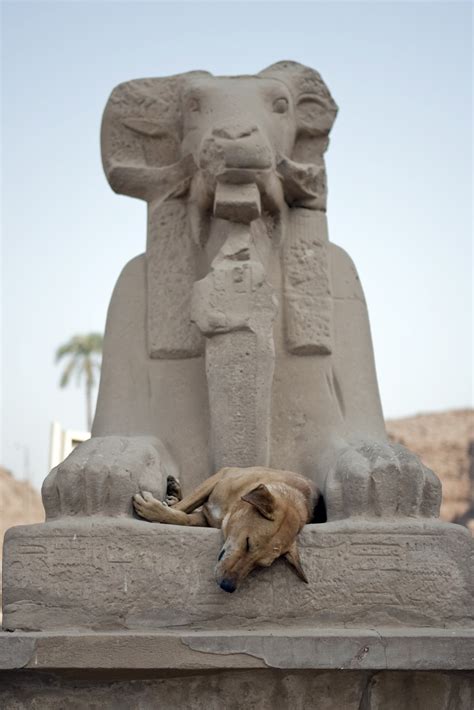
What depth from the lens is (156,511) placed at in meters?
3.41

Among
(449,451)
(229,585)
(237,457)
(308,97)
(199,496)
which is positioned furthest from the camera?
(449,451)

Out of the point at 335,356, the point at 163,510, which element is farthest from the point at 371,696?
the point at 335,356

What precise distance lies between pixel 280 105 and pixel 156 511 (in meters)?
1.70

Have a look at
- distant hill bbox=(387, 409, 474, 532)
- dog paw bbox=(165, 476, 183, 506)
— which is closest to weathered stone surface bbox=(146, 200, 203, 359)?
dog paw bbox=(165, 476, 183, 506)

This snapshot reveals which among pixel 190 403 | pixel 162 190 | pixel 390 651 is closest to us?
pixel 390 651

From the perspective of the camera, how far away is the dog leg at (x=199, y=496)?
11.6ft

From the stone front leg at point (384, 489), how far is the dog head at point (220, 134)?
1155mm

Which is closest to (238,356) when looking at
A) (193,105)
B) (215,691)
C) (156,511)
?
(156,511)

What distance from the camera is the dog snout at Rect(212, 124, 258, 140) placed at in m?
3.86

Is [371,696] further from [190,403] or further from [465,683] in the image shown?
[190,403]

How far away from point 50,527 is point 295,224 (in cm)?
161

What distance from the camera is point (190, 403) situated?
402cm

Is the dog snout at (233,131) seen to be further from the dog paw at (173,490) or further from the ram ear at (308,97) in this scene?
the dog paw at (173,490)

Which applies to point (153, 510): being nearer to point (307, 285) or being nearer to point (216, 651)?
point (216, 651)
